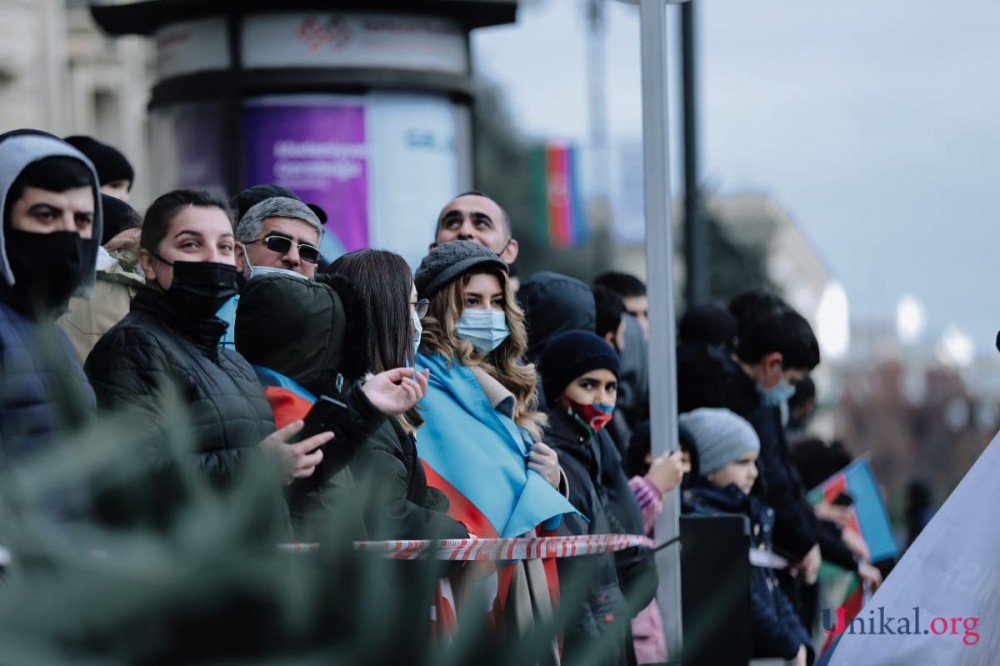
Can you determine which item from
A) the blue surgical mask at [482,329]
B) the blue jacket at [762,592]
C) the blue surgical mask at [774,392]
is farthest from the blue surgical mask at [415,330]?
the blue surgical mask at [774,392]

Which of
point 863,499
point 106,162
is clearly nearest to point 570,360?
point 106,162

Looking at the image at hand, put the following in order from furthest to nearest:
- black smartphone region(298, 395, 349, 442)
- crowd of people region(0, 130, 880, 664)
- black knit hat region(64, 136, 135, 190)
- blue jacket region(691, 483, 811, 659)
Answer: black knit hat region(64, 136, 135, 190), blue jacket region(691, 483, 811, 659), black smartphone region(298, 395, 349, 442), crowd of people region(0, 130, 880, 664)

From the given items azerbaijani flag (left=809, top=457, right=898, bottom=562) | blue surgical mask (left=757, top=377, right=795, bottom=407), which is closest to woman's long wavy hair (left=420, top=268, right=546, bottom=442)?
blue surgical mask (left=757, top=377, right=795, bottom=407)

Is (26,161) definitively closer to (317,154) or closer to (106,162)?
(106,162)

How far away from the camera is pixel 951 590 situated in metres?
4.48

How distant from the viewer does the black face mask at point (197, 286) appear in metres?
3.59

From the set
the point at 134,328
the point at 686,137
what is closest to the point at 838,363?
the point at 686,137

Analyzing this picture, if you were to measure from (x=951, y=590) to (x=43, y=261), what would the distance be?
8.79 feet

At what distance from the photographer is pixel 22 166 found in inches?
116

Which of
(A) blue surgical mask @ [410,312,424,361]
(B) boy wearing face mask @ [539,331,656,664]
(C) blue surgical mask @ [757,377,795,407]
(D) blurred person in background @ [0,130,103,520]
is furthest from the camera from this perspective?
(C) blue surgical mask @ [757,377,795,407]

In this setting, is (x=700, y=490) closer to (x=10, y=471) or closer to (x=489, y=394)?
(x=489, y=394)

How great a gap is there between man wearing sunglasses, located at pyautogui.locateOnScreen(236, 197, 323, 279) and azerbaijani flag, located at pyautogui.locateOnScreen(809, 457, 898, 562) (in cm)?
395

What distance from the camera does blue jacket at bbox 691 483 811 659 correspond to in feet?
19.0

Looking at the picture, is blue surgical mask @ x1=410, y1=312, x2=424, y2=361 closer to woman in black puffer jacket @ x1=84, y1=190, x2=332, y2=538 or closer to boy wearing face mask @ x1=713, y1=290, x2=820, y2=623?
woman in black puffer jacket @ x1=84, y1=190, x2=332, y2=538
